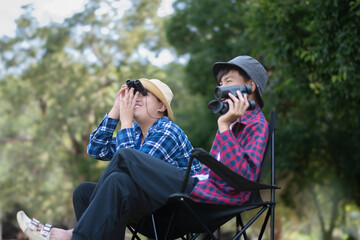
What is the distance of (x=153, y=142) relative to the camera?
→ 109 inches

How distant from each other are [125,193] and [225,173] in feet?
1.54

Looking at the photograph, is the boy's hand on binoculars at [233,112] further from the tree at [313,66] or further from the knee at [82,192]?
the tree at [313,66]

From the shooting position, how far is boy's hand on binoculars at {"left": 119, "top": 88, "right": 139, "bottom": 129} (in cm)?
283

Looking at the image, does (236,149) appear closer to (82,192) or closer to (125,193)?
(125,193)

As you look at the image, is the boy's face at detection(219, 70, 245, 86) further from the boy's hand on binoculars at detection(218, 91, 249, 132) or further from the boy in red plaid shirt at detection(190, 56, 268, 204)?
the boy's hand on binoculars at detection(218, 91, 249, 132)

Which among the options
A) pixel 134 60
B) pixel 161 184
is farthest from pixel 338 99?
pixel 134 60

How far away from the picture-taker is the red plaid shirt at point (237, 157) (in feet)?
7.80

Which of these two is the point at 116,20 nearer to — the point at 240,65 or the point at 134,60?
the point at 134,60

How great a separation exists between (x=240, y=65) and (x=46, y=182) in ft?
67.9

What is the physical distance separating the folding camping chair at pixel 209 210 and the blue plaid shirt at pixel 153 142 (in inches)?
13.6

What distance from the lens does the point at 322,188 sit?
15055 millimetres

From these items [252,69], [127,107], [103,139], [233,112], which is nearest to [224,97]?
[233,112]

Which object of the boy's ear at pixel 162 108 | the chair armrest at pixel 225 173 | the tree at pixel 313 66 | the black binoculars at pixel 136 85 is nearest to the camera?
the chair armrest at pixel 225 173

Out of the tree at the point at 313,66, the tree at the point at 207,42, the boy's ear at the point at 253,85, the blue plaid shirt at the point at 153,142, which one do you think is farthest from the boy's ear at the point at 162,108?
the tree at the point at 207,42
